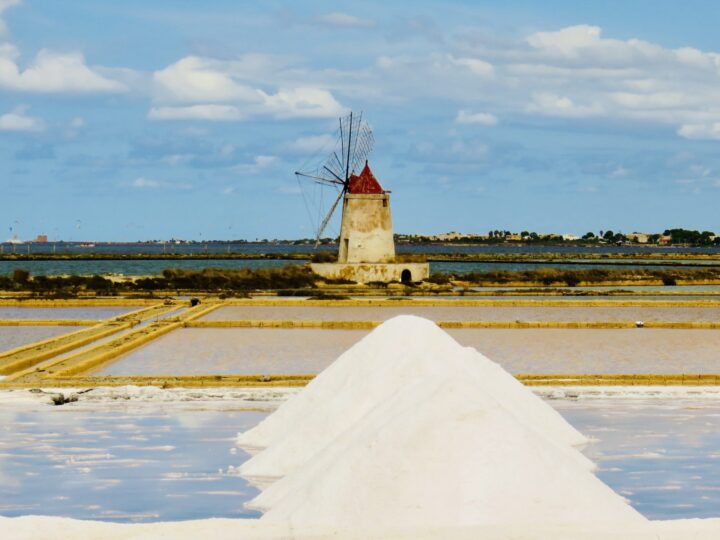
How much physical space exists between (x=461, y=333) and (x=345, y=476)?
935cm

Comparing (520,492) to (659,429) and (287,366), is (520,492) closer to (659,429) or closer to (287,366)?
(659,429)

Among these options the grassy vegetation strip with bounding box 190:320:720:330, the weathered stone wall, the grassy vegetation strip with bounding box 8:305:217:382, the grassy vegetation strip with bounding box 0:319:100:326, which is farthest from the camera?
the weathered stone wall

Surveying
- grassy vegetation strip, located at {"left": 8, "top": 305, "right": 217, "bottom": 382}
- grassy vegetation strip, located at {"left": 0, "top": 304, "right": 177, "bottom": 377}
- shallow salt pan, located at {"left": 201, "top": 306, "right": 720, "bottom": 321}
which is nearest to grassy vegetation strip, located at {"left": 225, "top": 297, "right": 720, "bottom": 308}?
shallow salt pan, located at {"left": 201, "top": 306, "right": 720, "bottom": 321}

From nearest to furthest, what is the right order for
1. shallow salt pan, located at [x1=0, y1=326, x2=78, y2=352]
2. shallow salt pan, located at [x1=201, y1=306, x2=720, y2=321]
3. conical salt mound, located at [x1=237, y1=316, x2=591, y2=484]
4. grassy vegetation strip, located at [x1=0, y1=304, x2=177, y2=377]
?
conical salt mound, located at [x1=237, y1=316, x2=591, y2=484]
grassy vegetation strip, located at [x1=0, y1=304, x2=177, y2=377]
shallow salt pan, located at [x1=0, y1=326, x2=78, y2=352]
shallow salt pan, located at [x1=201, y1=306, x2=720, y2=321]

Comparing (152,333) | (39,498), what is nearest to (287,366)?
(152,333)

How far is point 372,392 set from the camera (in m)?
5.67

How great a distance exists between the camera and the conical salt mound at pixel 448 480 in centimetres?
Answer: 427

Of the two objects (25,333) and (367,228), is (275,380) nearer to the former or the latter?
(25,333)

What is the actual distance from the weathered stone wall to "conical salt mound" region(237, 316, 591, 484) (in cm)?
1845

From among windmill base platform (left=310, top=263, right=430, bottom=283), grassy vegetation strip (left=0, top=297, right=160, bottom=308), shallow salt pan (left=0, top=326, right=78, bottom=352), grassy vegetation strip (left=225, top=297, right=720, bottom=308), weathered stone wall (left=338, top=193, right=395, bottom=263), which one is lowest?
shallow salt pan (left=0, top=326, right=78, bottom=352)

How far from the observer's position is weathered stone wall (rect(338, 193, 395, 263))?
24844 mm

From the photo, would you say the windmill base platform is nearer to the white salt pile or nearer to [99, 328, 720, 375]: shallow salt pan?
[99, 328, 720, 375]: shallow salt pan

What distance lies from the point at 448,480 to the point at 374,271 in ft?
68.1

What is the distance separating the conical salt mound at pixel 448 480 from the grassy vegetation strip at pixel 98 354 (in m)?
4.86
